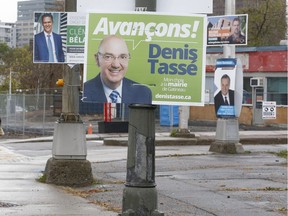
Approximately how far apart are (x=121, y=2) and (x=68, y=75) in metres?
5.95

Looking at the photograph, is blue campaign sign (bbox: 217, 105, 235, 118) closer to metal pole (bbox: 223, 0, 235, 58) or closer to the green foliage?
metal pole (bbox: 223, 0, 235, 58)

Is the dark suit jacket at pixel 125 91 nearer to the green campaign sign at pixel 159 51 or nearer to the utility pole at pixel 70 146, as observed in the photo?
the green campaign sign at pixel 159 51

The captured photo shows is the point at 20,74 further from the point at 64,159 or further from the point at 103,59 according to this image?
the point at 103,59

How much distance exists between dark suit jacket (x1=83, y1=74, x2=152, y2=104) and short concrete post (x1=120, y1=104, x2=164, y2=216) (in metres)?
0.22

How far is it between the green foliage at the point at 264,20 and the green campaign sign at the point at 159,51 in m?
51.3

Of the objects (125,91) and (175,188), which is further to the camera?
(175,188)

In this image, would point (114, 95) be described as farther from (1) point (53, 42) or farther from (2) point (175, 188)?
(2) point (175, 188)

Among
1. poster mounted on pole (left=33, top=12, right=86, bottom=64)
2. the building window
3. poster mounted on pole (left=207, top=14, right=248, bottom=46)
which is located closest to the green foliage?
the building window

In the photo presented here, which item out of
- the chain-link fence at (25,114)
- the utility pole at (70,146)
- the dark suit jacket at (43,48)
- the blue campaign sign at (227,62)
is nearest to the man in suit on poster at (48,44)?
the dark suit jacket at (43,48)

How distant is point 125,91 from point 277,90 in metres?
37.1

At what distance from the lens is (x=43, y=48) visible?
1154 centimetres

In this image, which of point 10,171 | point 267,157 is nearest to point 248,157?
point 267,157

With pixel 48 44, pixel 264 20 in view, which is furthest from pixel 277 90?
pixel 48 44

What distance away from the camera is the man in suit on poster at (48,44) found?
1136 cm
